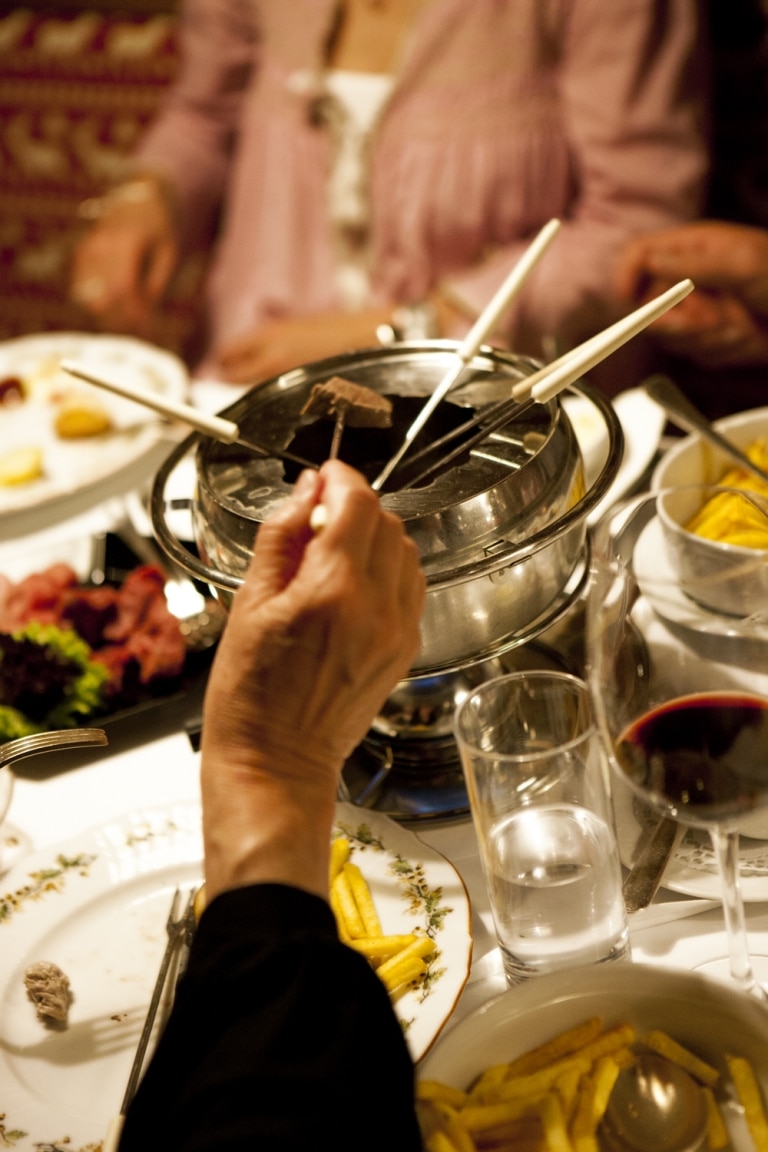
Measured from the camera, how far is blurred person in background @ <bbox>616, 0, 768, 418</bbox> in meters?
1.99

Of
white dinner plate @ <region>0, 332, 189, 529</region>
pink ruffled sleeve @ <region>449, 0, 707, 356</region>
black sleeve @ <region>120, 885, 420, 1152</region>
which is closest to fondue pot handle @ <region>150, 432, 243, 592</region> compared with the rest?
black sleeve @ <region>120, 885, 420, 1152</region>

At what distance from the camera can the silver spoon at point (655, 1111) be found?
59 cm

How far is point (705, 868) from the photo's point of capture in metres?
0.79

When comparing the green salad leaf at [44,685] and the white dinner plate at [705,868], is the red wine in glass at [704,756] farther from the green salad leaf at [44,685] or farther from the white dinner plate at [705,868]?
the green salad leaf at [44,685]

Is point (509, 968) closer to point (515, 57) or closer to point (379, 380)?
point (379, 380)

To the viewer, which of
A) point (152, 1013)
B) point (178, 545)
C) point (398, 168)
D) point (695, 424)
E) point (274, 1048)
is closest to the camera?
point (274, 1048)

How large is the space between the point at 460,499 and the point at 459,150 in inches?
71.1

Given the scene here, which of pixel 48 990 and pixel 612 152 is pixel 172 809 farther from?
pixel 612 152

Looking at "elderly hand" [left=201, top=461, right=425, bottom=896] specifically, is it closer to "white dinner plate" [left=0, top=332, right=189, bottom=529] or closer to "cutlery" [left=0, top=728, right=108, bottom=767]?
"cutlery" [left=0, top=728, right=108, bottom=767]

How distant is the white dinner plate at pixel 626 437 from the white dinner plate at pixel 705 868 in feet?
1.72

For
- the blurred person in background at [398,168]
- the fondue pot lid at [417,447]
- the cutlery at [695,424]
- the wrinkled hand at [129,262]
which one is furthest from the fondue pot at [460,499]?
the wrinkled hand at [129,262]

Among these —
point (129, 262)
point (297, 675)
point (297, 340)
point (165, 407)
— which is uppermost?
point (165, 407)

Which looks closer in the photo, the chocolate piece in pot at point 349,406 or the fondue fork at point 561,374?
the fondue fork at point 561,374

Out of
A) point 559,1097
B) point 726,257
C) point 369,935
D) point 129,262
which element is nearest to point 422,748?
point 369,935
